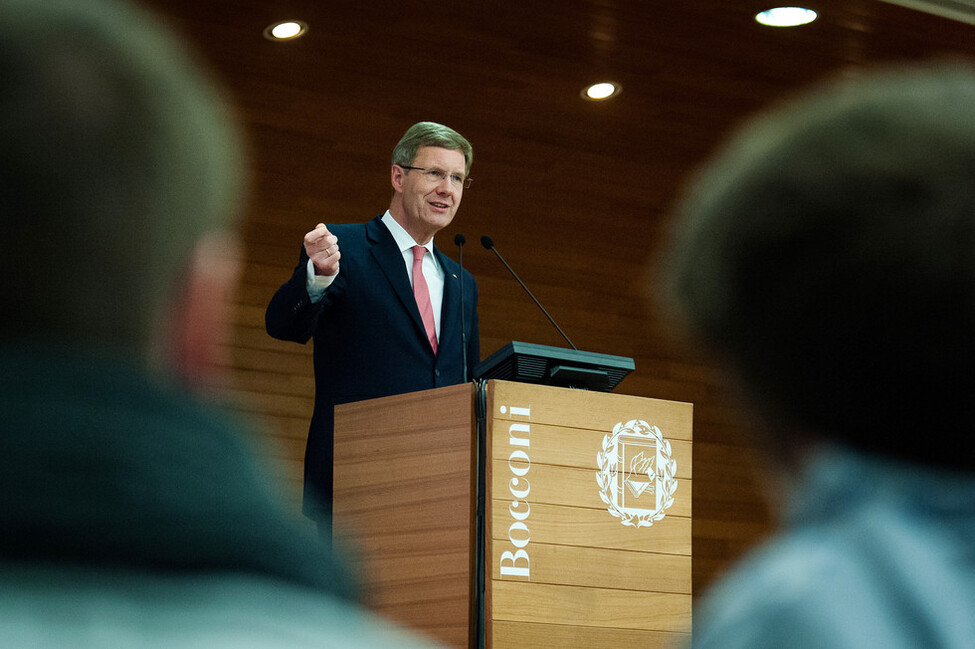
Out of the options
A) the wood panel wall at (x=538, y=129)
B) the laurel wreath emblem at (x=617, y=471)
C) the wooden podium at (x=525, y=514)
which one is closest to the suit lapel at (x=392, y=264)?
the wooden podium at (x=525, y=514)

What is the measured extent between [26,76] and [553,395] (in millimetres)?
2435

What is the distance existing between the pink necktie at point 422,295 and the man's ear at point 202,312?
292 cm

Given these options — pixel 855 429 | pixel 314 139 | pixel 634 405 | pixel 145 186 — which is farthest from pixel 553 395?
pixel 314 139

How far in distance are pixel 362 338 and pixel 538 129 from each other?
331 centimetres

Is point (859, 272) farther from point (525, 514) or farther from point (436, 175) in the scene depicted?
point (436, 175)

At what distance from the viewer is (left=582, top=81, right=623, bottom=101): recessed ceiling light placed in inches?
251

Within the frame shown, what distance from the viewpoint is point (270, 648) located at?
21.0 inches

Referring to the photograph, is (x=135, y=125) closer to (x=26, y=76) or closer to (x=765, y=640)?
(x=26, y=76)

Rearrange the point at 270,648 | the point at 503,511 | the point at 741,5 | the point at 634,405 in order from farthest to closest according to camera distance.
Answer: the point at 741,5
the point at 634,405
the point at 503,511
the point at 270,648

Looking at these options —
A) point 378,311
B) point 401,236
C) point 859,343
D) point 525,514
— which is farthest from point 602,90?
point 859,343

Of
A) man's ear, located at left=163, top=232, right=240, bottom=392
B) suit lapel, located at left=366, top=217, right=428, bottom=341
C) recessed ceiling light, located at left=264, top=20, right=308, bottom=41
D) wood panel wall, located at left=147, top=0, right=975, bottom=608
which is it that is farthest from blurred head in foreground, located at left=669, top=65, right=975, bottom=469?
recessed ceiling light, located at left=264, top=20, right=308, bottom=41

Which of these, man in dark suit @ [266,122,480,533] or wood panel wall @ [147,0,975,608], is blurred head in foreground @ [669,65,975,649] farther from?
wood panel wall @ [147,0,975,608]

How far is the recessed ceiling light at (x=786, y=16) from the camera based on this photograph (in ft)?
19.1

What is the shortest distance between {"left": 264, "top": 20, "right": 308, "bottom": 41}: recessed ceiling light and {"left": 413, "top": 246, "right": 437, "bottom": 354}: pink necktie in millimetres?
2226
